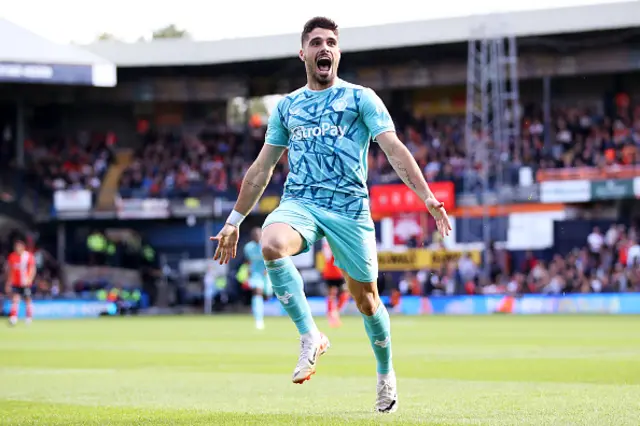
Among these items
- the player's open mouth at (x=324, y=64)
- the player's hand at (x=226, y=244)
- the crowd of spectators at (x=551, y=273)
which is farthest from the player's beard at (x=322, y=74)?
the crowd of spectators at (x=551, y=273)

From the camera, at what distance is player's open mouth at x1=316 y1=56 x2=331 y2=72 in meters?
8.26

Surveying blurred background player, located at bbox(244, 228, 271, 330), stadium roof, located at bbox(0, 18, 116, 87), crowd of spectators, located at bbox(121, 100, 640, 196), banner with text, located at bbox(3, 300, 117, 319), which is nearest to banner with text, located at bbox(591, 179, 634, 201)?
crowd of spectators, located at bbox(121, 100, 640, 196)

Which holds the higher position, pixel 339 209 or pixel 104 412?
pixel 339 209

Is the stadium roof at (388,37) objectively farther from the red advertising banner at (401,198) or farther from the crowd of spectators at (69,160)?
the red advertising banner at (401,198)

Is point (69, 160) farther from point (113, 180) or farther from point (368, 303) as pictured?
point (368, 303)

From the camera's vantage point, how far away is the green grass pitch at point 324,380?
27.1ft

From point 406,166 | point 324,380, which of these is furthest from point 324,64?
point 324,380

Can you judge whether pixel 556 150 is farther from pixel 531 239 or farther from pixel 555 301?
pixel 555 301

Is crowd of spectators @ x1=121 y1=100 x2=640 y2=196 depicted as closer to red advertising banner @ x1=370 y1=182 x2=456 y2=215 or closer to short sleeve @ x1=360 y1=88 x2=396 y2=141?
red advertising banner @ x1=370 y1=182 x2=456 y2=215

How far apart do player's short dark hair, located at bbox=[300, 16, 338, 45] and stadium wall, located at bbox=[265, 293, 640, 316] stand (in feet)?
93.1

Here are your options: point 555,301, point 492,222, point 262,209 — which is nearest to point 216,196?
point 262,209

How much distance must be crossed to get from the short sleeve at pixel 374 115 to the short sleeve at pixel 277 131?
0.63 metres

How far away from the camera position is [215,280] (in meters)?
48.2

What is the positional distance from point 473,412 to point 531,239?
34576 millimetres
